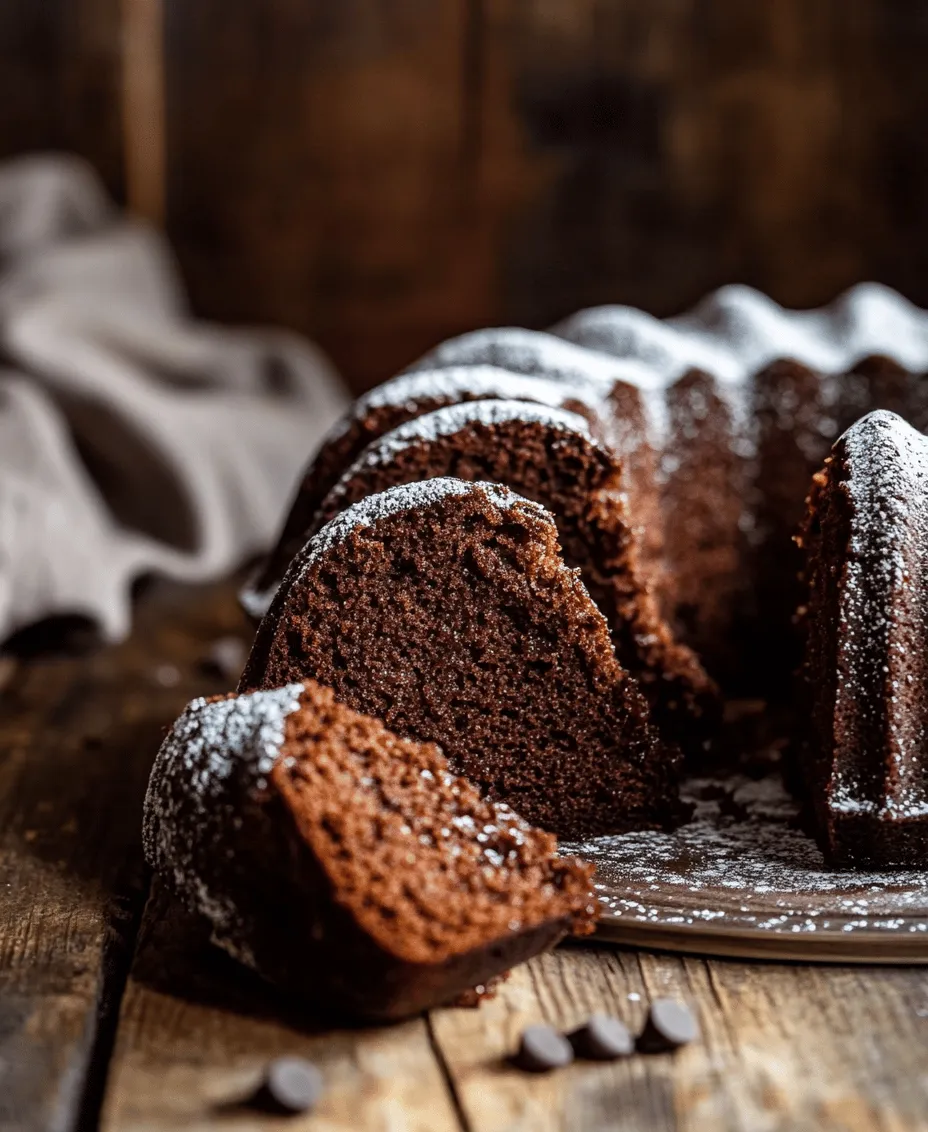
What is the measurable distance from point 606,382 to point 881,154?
208 cm

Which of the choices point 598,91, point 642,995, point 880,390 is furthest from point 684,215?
point 642,995

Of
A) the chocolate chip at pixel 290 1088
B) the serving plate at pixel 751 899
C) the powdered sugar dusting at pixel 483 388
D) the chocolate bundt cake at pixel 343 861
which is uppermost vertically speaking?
the powdered sugar dusting at pixel 483 388

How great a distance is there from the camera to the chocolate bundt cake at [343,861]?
150cm

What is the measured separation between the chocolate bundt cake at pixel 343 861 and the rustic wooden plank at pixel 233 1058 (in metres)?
0.04

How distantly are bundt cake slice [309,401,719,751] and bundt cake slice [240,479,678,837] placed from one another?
0.69ft

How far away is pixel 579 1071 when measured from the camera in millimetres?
1477

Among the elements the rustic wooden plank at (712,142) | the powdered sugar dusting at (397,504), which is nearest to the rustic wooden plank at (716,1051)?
the powdered sugar dusting at (397,504)

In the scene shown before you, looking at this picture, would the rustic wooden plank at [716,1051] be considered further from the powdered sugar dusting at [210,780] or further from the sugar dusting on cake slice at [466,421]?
the sugar dusting on cake slice at [466,421]

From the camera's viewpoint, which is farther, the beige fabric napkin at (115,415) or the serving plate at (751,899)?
the beige fabric napkin at (115,415)

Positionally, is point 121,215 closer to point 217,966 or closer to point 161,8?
point 161,8

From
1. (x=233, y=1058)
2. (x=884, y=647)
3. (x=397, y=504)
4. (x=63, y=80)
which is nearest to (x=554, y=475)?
(x=397, y=504)

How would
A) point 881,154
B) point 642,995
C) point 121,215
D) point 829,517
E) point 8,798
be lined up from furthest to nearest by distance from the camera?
point 121,215, point 881,154, point 8,798, point 829,517, point 642,995

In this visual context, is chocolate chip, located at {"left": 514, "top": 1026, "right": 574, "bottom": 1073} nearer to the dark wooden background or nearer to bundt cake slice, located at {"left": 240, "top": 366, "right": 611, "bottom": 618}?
bundt cake slice, located at {"left": 240, "top": 366, "right": 611, "bottom": 618}

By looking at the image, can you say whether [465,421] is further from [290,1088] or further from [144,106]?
[144,106]
